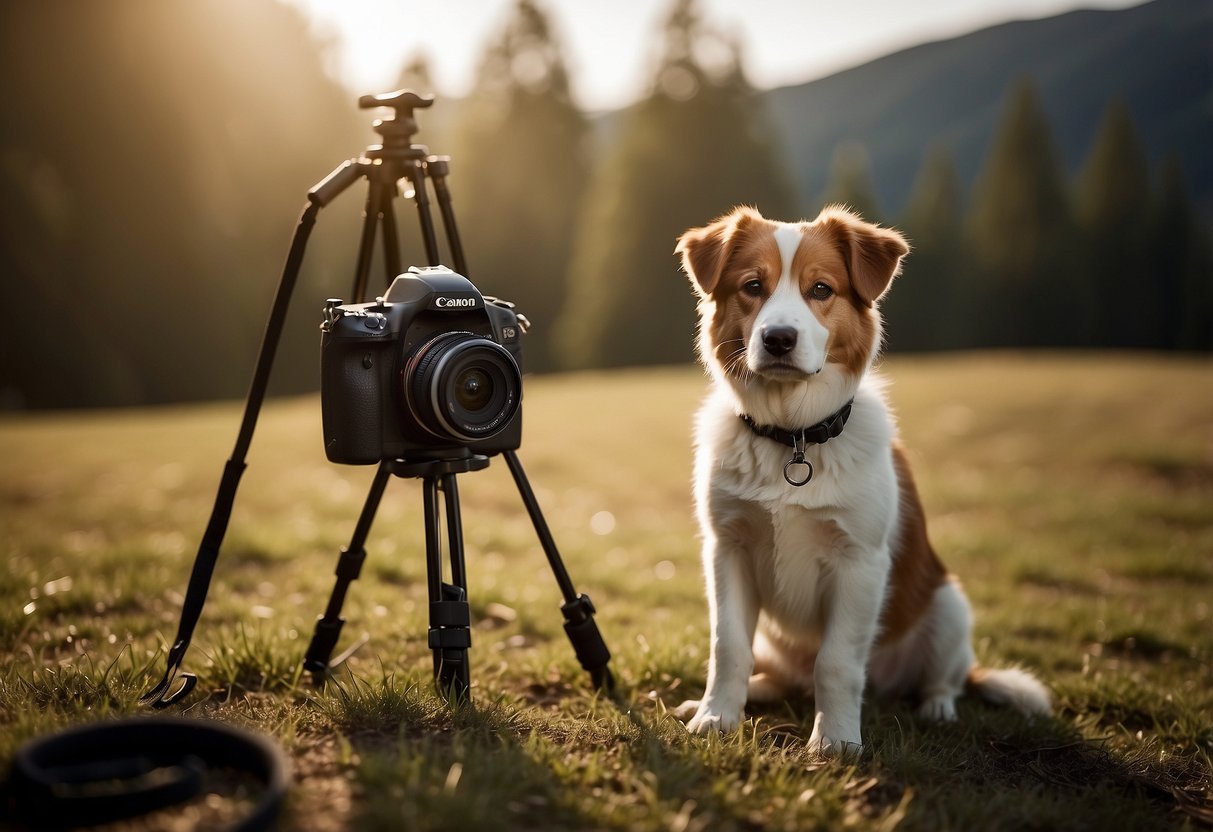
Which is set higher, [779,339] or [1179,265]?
[1179,265]

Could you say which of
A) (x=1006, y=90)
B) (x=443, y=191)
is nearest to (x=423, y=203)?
(x=443, y=191)

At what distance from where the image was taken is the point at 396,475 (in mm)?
3189

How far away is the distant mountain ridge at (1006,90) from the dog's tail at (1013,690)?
32780 millimetres

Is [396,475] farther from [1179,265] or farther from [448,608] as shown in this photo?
[1179,265]

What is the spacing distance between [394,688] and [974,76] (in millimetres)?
84039

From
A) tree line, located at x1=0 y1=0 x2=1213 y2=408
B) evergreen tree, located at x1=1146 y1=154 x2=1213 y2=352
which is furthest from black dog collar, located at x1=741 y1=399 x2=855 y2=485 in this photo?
evergreen tree, located at x1=1146 y1=154 x2=1213 y2=352

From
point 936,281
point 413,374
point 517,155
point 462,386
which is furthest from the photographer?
point 936,281

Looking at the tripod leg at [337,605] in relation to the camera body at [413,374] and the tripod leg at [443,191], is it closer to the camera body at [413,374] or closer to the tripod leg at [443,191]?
the camera body at [413,374]

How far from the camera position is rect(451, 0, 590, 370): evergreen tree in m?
35.3

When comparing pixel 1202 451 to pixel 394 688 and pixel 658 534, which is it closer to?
pixel 658 534

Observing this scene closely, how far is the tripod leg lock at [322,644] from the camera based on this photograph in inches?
147

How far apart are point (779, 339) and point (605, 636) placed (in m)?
2.10

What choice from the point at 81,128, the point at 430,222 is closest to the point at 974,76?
the point at 81,128

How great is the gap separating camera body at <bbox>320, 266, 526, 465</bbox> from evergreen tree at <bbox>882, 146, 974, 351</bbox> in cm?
4031
